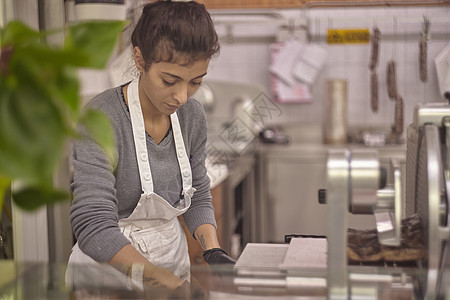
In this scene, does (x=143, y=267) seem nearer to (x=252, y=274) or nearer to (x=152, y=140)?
(x=252, y=274)

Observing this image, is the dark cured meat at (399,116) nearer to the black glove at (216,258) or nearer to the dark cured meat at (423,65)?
the dark cured meat at (423,65)

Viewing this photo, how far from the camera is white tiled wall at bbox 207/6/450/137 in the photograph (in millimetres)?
3688

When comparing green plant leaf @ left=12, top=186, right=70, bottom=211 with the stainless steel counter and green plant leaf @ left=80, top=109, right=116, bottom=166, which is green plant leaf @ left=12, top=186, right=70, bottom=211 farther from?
the stainless steel counter

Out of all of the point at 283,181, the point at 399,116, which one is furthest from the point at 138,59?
the point at 283,181

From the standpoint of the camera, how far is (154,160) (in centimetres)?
155

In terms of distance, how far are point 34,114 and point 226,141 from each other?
2.74 m

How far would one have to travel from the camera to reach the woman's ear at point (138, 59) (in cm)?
149

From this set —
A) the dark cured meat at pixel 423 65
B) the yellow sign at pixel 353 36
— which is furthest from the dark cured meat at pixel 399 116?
the dark cured meat at pixel 423 65

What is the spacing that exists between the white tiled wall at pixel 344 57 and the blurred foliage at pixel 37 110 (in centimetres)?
292

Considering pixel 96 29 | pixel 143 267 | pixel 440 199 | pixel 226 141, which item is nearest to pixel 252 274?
pixel 143 267

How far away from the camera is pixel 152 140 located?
1558 mm

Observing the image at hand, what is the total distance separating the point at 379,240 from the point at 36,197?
0.59 meters

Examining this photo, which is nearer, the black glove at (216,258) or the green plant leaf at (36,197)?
the green plant leaf at (36,197)

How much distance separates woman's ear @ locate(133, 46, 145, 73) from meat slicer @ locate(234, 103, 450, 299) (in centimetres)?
66
